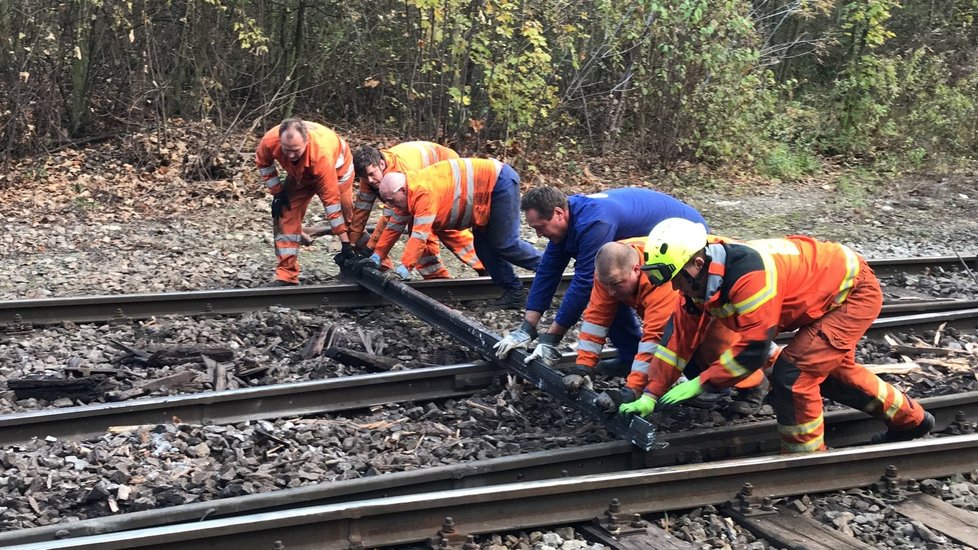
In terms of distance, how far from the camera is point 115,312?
7.65 metres

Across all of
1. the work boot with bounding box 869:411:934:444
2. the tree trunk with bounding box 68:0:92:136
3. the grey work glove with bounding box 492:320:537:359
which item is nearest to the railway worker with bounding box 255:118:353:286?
the grey work glove with bounding box 492:320:537:359

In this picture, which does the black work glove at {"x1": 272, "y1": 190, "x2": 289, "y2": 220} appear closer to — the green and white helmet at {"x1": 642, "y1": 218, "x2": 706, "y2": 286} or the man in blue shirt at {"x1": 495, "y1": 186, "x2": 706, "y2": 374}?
the man in blue shirt at {"x1": 495, "y1": 186, "x2": 706, "y2": 374}

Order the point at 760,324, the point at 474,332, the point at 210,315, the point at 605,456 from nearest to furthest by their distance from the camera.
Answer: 1. the point at 760,324
2. the point at 605,456
3. the point at 474,332
4. the point at 210,315

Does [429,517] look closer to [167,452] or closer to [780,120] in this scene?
[167,452]

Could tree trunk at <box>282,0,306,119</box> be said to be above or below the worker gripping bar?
above

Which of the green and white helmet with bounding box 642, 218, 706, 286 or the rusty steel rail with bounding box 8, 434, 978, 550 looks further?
the green and white helmet with bounding box 642, 218, 706, 286

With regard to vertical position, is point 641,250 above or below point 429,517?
above

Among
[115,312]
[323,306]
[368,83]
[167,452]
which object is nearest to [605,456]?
[167,452]

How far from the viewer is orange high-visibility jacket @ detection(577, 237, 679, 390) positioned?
5605 millimetres

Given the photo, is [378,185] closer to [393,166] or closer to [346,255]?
[393,166]

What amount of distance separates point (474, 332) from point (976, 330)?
14.8 ft

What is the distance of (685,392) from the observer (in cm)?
511

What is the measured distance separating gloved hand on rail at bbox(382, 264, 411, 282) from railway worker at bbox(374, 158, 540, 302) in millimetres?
15

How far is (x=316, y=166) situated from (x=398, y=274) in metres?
1.24
